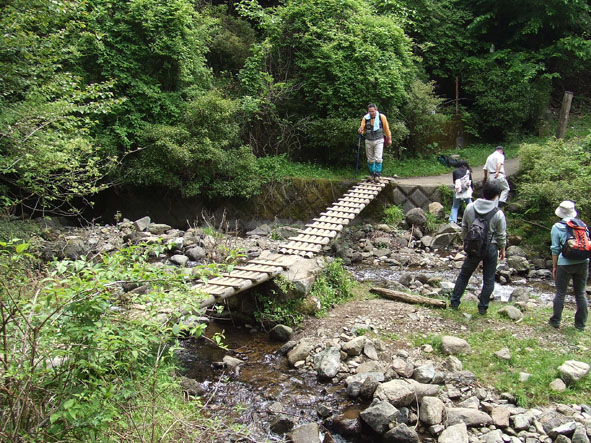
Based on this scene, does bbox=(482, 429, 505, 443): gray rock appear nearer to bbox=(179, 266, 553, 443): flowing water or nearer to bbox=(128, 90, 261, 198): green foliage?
bbox=(179, 266, 553, 443): flowing water

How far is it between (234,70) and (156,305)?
41.9 ft

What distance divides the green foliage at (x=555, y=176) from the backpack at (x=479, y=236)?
150 inches

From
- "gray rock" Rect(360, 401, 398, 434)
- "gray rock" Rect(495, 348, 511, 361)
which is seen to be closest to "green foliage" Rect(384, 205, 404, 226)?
"gray rock" Rect(495, 348, 511, 361)

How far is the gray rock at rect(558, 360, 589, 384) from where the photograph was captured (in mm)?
4793

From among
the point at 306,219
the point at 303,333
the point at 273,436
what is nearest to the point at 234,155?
the point at 306,219

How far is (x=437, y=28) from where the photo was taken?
16.1 metres

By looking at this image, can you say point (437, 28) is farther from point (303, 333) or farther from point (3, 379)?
point (3, 379)

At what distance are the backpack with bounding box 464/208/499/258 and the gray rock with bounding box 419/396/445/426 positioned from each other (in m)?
2.14

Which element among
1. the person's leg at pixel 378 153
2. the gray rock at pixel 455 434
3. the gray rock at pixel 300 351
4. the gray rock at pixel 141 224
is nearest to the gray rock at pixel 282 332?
the gray rock at pixel 300 351

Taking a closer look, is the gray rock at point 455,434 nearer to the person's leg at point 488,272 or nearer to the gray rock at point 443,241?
the person's leg at point 488,272

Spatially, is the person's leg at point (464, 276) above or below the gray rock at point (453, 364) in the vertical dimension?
above

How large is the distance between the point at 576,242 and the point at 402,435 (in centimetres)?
326

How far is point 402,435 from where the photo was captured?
4227 millimetres

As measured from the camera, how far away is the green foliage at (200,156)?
1084cm
